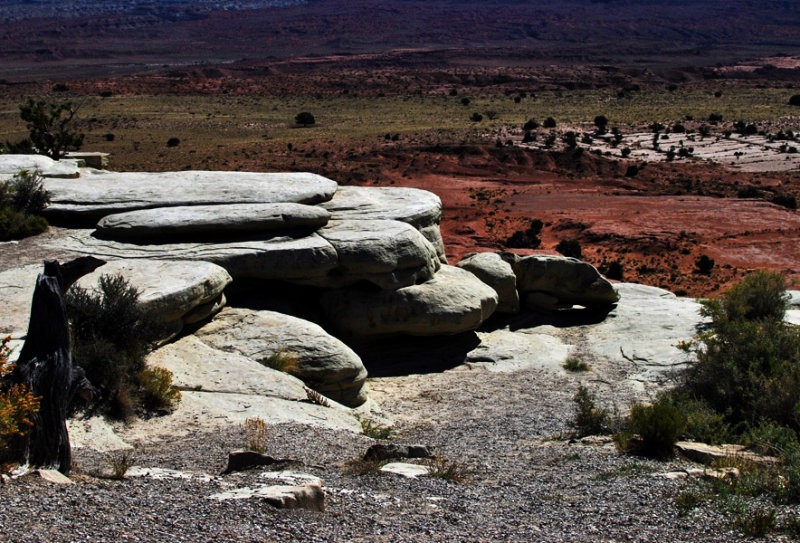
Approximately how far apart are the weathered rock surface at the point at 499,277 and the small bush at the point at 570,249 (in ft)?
30.3

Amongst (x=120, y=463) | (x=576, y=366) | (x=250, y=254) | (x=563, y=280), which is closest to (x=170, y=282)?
(x=250, y=254)

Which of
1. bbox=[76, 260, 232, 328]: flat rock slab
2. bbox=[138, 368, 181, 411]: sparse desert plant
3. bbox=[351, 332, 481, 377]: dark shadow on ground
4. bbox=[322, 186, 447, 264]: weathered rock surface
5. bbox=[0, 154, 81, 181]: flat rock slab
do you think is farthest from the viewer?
bbox=[0, 154, 81, 181]: flat rock slab

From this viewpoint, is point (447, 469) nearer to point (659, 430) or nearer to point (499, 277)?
point (659, 430)

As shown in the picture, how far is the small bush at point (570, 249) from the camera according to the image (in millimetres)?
28062

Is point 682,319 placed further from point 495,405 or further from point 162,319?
point 162,319

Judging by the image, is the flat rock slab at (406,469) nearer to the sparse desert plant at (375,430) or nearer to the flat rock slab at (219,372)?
the sparse desert plant at (375,430)

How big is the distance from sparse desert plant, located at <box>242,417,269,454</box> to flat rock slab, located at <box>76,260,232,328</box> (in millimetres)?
2759

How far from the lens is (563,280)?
19.4m

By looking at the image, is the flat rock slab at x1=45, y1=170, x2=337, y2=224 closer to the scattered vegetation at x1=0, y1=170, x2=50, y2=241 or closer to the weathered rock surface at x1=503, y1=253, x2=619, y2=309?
the scattered vegetation at x1=0, y1=170, x2=50, y2=241

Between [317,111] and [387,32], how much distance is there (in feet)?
336

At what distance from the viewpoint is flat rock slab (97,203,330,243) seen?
51.8ft

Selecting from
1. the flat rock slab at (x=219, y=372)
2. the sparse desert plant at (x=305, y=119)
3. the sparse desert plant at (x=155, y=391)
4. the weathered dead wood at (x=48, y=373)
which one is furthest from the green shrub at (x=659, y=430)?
the sparse desert plant at (x=305, y=119)

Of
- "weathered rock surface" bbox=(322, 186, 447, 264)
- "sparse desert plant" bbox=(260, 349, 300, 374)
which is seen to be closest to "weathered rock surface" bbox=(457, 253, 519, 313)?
"weathered rock surface" bbox=(322, 186, 447, 264)

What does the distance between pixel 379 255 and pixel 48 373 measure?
863 cm
